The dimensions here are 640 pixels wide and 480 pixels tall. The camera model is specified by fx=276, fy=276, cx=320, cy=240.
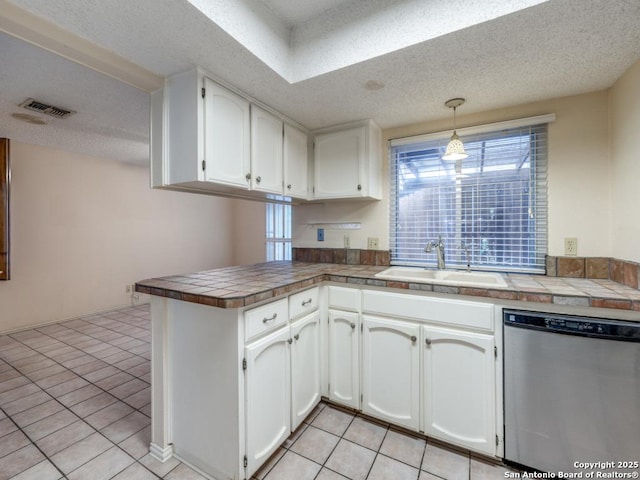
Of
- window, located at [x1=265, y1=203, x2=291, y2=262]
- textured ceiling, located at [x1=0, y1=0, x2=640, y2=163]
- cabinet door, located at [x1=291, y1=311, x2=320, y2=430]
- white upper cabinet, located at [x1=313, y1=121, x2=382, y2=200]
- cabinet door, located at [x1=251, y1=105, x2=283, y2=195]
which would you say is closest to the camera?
textured ceiling, located at [x1=0, y1=0, x2=640, y2=163]

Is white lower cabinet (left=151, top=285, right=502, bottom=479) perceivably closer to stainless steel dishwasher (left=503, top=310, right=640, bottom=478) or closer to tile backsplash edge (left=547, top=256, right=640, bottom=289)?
stainless steel dishwasher (left=503, top=310, right=640, bottom=478)

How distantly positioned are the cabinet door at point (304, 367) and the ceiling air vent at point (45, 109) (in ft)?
8.56

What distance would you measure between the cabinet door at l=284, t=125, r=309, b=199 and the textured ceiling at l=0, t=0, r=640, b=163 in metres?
0.19

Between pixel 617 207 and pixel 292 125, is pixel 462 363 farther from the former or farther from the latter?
pixel 292 125

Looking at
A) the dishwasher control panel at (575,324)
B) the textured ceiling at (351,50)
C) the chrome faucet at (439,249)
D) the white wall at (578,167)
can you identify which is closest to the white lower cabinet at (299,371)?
the dishwasher control panel at (575,324)

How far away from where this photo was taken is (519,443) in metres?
1.37

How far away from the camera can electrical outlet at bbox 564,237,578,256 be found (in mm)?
1797

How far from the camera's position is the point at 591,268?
1.74 meters

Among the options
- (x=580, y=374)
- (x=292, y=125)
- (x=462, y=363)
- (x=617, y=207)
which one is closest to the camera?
(x=580, y=374)

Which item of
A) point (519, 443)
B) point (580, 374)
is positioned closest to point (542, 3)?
point (580, 374)

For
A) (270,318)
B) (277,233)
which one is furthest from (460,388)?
(277,233)

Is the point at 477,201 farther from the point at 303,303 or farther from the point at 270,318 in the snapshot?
the point at 270,318

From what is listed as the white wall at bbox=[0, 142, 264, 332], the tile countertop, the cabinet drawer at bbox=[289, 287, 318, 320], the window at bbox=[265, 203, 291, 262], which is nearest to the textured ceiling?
the tile countertop

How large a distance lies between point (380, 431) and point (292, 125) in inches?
87.4
